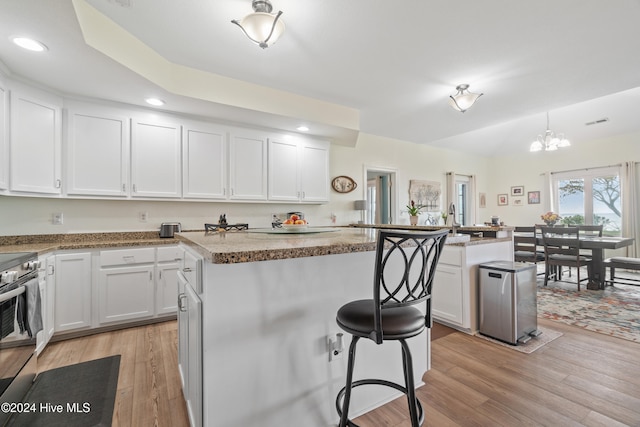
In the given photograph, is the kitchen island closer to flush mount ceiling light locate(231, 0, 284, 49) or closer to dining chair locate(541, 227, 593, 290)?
flush mount ceiling light locate(231, 0, 284, 49)

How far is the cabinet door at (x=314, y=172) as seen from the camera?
4.16 m

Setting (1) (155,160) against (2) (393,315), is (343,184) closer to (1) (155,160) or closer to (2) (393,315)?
(1) (155,160)

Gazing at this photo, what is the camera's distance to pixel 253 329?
1218 millimetres

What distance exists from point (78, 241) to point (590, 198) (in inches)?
363

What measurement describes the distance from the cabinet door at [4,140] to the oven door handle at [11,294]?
140 cm

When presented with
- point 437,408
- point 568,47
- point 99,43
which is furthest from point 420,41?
point 437,408

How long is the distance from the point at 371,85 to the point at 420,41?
88 cm

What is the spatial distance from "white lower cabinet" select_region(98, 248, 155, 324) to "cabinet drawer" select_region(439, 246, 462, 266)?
312cm

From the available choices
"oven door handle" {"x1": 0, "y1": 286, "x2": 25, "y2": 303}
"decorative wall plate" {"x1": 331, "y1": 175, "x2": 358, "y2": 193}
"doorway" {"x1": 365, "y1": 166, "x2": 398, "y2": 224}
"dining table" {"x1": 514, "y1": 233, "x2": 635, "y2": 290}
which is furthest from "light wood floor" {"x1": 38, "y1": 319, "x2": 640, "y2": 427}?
"doorway" {"x1": 365, "y1": 166, "x2": 398, "y2": 224}

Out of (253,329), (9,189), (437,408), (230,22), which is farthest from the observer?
(9,189)

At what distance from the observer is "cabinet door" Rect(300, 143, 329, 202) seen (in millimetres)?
4160

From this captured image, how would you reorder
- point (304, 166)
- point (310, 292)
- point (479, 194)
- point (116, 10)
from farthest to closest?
point (479, 194)
point (304, 166)
point (116, 10)
point (310, 292)

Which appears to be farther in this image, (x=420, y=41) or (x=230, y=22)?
(x=420, y=41)

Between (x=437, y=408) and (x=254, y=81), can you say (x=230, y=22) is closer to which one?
(x=254, y=81)
